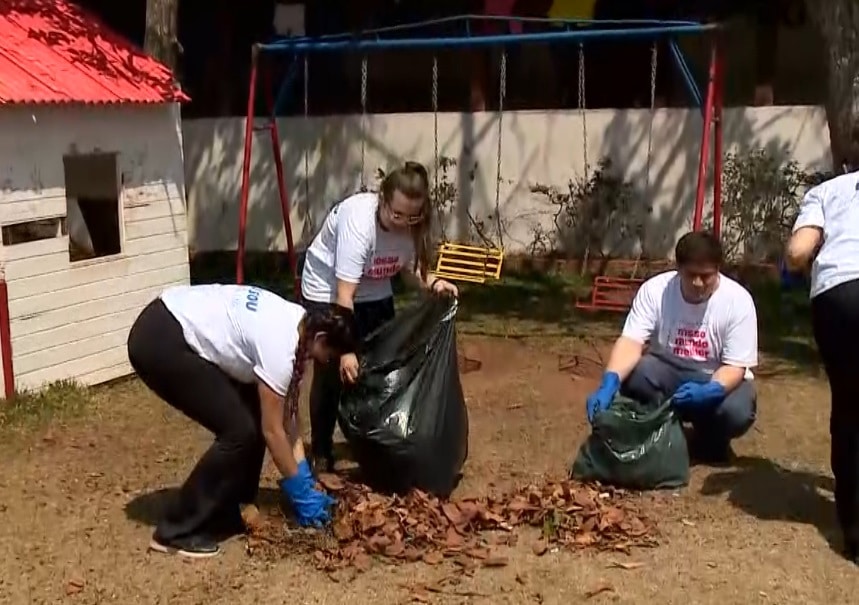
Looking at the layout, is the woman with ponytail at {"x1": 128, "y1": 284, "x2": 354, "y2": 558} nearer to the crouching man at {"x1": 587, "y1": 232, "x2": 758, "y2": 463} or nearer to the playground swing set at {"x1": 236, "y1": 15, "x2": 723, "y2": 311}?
the crouching man at {"x1": 587, "y1": 232, "x2": 758, "y2": 463}

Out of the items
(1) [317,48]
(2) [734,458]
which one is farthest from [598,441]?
(1) [317,48]

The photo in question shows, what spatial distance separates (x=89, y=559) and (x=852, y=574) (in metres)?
2.56

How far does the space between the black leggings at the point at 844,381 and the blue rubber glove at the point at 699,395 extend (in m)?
0.67

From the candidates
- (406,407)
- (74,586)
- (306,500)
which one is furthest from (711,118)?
(74,586)

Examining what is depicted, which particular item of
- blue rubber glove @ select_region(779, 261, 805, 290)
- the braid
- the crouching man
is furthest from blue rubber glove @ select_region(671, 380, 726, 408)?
blue rubber glove @ select_region(779, 261, 805, 290)

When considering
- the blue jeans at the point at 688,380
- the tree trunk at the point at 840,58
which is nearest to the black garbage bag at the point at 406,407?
the blue jeans at the point at 688,380

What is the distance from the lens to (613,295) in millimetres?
8344

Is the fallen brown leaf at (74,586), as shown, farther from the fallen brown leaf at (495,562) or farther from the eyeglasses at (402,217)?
the eyeglasses at (402,217)

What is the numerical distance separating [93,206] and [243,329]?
3.27 m

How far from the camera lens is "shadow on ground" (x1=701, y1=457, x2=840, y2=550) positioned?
418 cm

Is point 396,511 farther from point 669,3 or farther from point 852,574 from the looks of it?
point 669,3

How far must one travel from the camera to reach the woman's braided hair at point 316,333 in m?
3.58

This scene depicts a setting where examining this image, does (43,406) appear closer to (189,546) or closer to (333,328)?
(189,546)

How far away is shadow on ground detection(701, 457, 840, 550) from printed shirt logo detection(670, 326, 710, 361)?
0.51m
